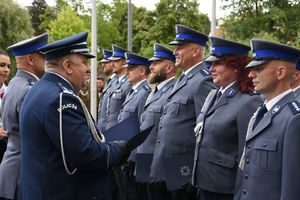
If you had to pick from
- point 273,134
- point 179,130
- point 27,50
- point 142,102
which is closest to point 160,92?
point 142,102

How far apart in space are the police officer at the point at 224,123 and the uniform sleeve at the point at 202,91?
0.34 meters

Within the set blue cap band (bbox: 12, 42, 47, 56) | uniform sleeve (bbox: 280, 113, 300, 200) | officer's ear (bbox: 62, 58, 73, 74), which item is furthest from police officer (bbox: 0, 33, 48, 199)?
uniform sleeve (bbox: 280, 113, 300, 200)

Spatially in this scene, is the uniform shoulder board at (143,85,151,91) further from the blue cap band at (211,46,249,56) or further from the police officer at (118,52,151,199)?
the blue cap band at (211,46,249,56)

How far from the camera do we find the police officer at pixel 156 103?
222 inches

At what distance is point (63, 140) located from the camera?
3.40 metres

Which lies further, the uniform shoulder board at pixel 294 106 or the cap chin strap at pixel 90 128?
the cap chin strap at pixel 90 128

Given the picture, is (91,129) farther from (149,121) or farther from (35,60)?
(149,121)

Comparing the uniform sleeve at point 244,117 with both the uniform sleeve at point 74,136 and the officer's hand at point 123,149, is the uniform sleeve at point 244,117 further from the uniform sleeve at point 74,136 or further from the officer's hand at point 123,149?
the uniform sleeve at point 74,136

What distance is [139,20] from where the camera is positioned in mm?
51719

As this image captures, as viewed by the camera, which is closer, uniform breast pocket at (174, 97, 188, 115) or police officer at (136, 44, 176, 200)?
uniform breast pocket at (174, 97, 188, 115)

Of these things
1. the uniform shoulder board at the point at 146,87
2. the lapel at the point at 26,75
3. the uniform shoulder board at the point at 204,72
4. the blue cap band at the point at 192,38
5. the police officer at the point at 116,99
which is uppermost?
the blue cap band at the point at 192,38

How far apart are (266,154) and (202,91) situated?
177 centimetres

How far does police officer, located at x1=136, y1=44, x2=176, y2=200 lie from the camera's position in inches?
222

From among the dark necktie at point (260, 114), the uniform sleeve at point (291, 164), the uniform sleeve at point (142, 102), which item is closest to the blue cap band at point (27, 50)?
the dark necktie at point (260, 114)
